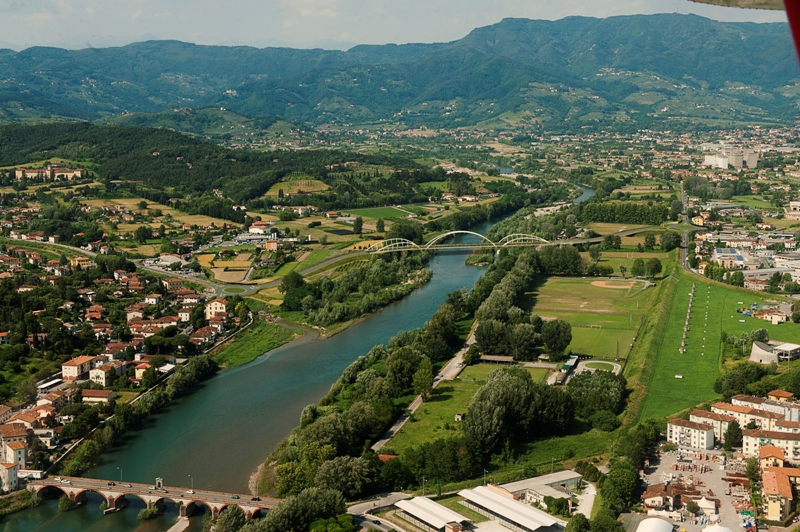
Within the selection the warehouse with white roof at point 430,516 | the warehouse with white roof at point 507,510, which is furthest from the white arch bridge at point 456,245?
the warehouse with white roof at point 430,516

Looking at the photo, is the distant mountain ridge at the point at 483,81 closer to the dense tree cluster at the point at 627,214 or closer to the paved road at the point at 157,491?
the dense tree cluster at the point at 627,214

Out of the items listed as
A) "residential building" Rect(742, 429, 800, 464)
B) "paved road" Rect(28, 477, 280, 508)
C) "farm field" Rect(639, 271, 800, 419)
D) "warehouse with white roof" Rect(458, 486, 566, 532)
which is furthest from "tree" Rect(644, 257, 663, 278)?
"paved road" Rect(28, 477, 280, 508)

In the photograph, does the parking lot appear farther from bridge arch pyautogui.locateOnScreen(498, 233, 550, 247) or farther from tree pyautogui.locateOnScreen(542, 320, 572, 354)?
bridge arch pyautogui.locateOnScreen(498, 233, 550, 247)

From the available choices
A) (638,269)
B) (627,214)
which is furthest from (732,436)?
(627,214)

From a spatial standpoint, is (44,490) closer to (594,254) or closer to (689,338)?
(689,338)

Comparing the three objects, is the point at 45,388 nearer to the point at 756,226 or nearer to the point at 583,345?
the point at 583,345

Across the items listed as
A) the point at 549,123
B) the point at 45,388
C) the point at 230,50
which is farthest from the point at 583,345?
the point at 230,50
